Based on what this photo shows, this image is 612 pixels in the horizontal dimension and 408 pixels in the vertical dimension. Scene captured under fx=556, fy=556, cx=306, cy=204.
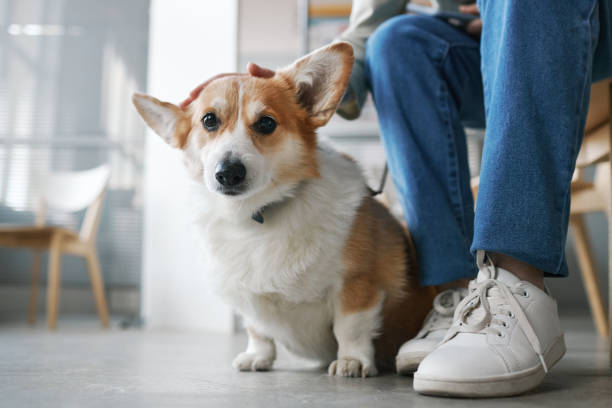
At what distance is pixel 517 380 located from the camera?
2.72 ft

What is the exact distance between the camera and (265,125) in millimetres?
1152

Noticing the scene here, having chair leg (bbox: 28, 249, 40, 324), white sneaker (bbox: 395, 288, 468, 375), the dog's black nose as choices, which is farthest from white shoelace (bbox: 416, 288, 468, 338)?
chair leg (bbox: 28, 249, 40, 324)

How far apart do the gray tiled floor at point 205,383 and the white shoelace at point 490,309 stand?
0.34 feet

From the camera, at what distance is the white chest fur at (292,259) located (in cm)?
112

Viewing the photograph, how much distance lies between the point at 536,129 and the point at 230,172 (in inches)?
21.3

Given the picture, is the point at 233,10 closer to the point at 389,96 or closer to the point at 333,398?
the point at 389,96

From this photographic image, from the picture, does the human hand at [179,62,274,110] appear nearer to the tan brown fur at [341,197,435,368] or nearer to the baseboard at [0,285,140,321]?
the tan brown fur at [341,197,435,368]

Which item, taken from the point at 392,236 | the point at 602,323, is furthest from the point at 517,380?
the point at 602,323

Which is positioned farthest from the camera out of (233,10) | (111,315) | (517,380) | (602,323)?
(111,315)

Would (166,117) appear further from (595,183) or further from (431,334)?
(595,183)

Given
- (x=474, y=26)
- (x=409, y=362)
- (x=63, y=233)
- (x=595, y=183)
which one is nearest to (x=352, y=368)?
(x=409, y=362)

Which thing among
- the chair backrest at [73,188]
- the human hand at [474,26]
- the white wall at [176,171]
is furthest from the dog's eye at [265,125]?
the chair backrest at [73,188]

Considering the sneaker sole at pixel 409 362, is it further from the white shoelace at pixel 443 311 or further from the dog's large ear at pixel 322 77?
the dog's large ear at pixel 322 77

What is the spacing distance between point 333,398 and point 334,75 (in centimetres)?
64
